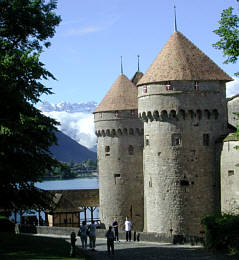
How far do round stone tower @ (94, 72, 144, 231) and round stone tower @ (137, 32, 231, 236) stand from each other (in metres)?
10.3

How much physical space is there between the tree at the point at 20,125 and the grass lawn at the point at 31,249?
1.83 meters

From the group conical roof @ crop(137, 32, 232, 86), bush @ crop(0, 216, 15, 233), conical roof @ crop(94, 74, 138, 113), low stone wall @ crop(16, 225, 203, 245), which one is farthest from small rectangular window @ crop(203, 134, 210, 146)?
bush @ crop(0, 216, 15, 233)

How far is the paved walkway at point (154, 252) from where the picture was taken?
25.4m

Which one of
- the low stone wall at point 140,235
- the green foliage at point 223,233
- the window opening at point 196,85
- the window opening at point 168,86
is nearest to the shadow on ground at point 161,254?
the green foliage at point 223,233

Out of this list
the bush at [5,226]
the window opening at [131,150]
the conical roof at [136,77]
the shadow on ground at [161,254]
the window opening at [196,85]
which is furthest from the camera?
the conical roof at [136,77]

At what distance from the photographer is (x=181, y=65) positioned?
133ft

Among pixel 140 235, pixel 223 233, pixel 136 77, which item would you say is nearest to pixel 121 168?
pixel 136 77

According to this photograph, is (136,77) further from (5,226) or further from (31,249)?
(31,249)

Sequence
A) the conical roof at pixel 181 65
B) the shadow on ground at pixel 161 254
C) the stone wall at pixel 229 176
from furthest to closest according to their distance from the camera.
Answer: the conical roof at pixel 181 65 < the stone wall at pixel 229 176 < the shadow on ground at pixel 161 254

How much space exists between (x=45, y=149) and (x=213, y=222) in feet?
28.8

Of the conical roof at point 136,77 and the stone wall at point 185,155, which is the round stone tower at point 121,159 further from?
the stone wall at point 185,155

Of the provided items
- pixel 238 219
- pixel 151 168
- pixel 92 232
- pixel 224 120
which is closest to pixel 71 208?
pixel 151 168

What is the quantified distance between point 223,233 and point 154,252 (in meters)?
3.25

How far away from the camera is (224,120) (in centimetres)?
4078
